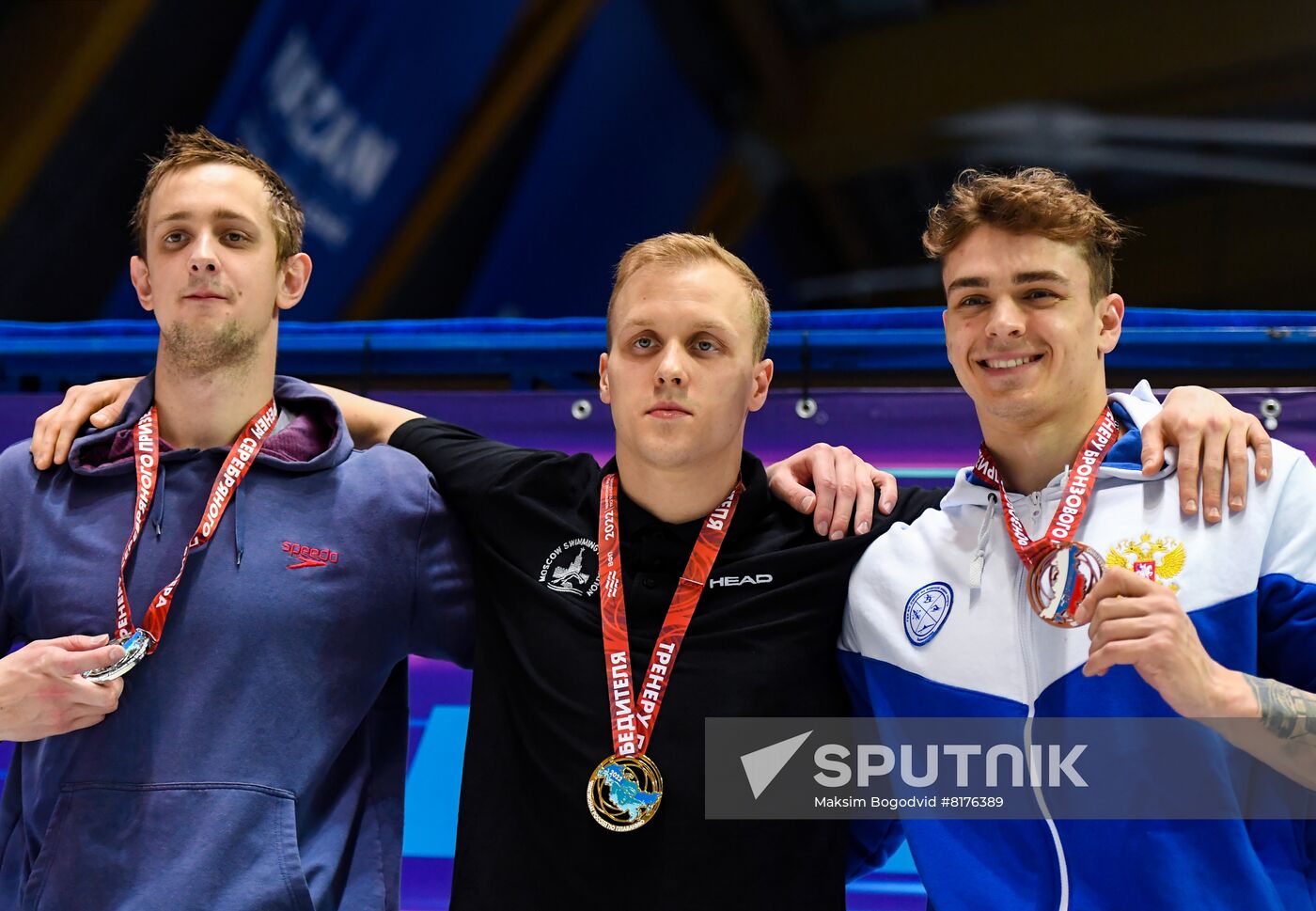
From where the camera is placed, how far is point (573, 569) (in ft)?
8.18

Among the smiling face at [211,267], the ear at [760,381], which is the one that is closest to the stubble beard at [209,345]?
the smiling face at [211,267]

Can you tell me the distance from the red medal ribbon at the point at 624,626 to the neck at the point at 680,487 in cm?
3

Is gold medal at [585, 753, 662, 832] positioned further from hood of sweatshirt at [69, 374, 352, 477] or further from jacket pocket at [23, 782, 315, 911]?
hood of sweatshirt at [69, 374, 352, 477]

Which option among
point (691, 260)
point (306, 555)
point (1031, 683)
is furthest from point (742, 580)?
point (306, 555)

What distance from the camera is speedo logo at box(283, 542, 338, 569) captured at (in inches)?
99.0

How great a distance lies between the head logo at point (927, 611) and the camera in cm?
234

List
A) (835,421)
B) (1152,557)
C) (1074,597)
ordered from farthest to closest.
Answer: (835,421) < (1152,557) < (1074,597)

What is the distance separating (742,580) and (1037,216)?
93 centimetres

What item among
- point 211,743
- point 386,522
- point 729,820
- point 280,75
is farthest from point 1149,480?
point 280,75

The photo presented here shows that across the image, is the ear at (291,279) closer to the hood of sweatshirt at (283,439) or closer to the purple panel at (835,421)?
the hood of sweatshirt at (283,439)

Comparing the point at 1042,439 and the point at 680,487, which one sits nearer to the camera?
the point at 1042,439

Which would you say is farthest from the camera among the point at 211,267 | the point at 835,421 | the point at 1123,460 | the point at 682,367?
the point at 835,421

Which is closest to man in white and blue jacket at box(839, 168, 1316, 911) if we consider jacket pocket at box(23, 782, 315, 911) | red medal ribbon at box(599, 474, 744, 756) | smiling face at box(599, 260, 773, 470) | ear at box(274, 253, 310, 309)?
red medal ribbon at box(599, 474, 744, 756)

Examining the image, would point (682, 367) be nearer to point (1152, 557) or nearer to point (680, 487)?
point (680, 487)
